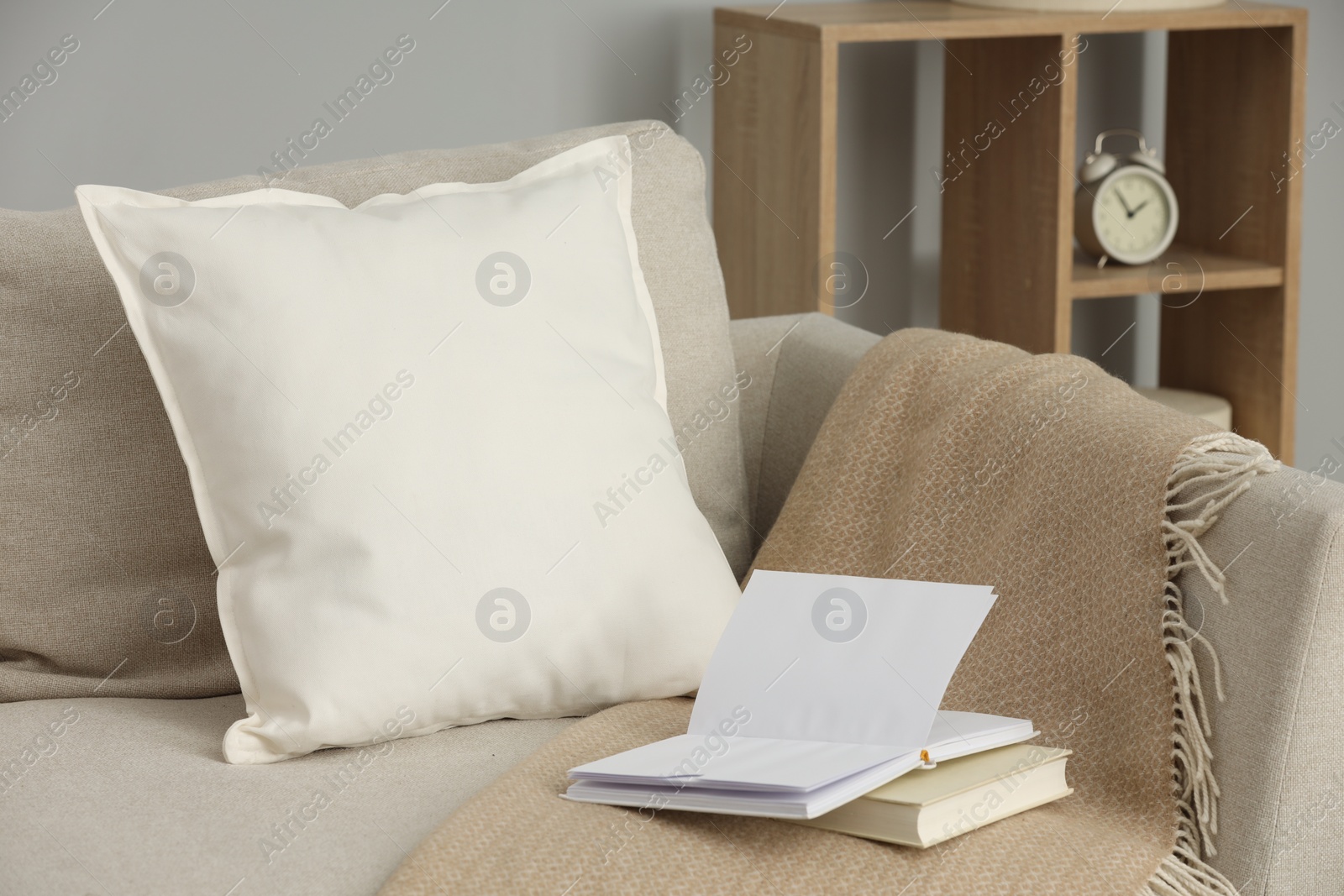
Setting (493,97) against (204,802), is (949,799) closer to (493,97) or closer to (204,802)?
(204,802)

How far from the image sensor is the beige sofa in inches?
31.1

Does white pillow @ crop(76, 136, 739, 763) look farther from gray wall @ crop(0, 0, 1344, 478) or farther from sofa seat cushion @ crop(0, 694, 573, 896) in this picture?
gray wall @ crop(0, 0, 1344, 478)

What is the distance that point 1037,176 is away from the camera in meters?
2.02

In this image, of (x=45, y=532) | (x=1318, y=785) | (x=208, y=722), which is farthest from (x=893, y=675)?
(x=45, y=532)

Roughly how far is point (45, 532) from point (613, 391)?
1.53 feet

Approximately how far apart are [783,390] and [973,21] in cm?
83

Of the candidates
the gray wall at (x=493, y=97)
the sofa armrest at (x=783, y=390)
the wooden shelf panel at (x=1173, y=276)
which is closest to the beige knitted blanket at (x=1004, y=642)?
the sofa armrest at (x=783, y=390)

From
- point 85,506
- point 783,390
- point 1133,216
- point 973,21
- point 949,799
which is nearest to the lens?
point 949,799

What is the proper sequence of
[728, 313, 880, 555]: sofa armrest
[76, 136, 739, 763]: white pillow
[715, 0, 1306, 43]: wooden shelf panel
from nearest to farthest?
[76, 136, 739, 763]: white pillow
[728, 313, 880, 555]: sofa armrest
[715, 0, 1306, 43]: wooden shelf panel

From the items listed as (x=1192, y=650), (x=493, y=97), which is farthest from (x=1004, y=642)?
(x=493, y=97)

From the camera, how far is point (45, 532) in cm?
103

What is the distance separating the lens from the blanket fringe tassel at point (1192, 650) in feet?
2.75

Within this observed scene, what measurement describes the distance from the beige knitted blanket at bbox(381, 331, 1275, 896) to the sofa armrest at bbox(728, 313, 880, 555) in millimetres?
106

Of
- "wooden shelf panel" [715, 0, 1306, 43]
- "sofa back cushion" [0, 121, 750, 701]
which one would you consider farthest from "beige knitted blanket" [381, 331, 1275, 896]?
"wooden shelf panel" [715, 0, 1306, 43]
